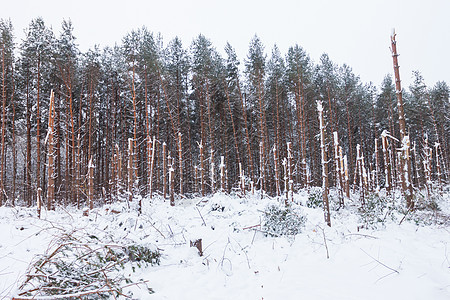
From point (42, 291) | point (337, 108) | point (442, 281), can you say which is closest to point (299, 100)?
point (337, 108)

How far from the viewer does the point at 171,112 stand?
22.2 metres

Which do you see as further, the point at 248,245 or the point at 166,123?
the point at 166,123

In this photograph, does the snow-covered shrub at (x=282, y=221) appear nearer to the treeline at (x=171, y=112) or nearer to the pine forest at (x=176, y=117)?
the pine forest at (x=176, y=117)

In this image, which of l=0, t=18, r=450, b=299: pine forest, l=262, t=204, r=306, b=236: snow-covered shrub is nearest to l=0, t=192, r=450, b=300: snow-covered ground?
l=262, t=204, r=306, b=236: snow-covered shrub

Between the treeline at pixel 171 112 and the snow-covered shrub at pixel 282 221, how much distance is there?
583 centimetres

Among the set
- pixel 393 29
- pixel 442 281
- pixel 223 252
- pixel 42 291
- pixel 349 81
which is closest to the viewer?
pixel 42 291

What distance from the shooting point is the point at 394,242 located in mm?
5762

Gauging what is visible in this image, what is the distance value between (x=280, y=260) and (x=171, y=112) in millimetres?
18549

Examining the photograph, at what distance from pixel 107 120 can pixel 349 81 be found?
87.2ft

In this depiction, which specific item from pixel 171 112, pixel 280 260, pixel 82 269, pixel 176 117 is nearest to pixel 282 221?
pixel 280 260

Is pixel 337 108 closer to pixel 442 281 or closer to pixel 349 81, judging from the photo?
pixel 349 81

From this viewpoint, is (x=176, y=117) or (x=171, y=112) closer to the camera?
(x=176, y=117)

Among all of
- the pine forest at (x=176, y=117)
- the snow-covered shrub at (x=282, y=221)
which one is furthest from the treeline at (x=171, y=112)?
the snow-covered shrub at (x=282, y=221)

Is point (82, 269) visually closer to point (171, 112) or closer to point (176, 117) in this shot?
point (176, 117)
